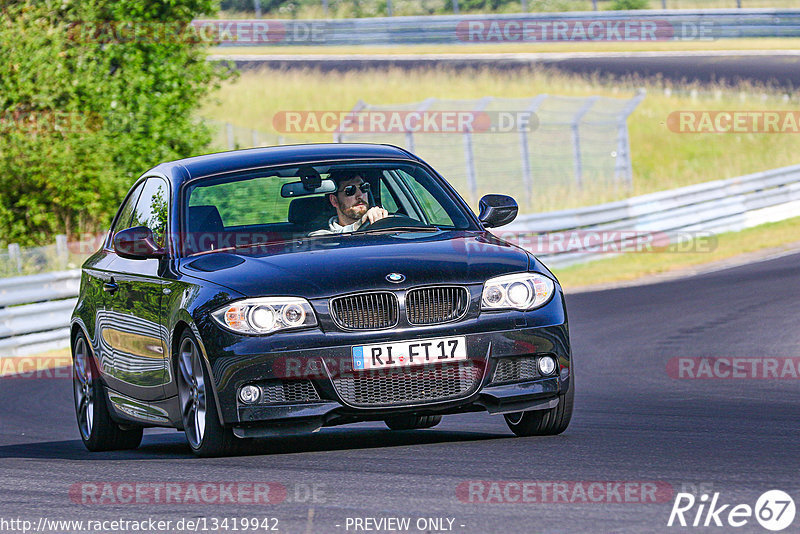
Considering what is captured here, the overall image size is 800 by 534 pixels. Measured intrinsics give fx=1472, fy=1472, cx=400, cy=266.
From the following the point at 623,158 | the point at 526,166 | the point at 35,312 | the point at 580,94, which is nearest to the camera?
the point at 35,312

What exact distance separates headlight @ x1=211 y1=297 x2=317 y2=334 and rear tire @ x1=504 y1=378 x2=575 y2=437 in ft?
4.78

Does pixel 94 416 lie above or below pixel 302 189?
below

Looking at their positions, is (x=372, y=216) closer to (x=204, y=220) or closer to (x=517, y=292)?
(x=204, y=220)

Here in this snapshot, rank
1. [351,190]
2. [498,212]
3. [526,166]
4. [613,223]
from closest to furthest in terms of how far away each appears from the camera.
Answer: [351,190] < [498,212] < [613,223] < [526,166]

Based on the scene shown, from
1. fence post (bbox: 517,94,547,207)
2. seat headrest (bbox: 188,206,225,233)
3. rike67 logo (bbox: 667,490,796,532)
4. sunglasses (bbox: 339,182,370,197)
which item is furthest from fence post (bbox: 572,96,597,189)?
rike67 logo (bbox: 667,490,796,532)

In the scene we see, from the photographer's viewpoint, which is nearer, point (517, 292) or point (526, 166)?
point (517, 292)

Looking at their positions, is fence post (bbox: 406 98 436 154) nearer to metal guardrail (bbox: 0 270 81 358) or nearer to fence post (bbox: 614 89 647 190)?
fence post (bbox: 614 89 647 190)

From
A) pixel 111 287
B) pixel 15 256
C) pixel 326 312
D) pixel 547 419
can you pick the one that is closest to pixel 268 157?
pixel 111 287

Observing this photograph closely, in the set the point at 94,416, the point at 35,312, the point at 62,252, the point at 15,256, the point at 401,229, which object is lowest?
the point at 35,312

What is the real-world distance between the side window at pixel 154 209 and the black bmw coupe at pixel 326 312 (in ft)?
0.08

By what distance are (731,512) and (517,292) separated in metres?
2.26

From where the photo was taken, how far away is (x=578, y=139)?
84.5ft

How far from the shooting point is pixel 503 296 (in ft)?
23.7

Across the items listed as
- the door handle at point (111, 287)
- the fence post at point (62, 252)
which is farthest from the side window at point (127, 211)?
the fence post at point (62, 252)
